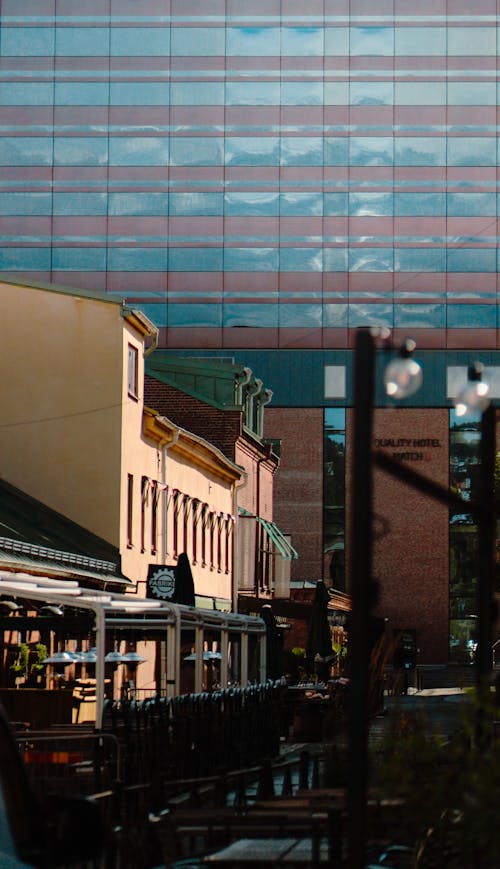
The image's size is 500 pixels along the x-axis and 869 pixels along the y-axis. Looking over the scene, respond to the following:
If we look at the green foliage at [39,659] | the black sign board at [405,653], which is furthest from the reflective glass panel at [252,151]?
the green foliage at [39,659]

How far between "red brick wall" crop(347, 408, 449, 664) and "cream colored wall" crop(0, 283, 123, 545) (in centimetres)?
4926

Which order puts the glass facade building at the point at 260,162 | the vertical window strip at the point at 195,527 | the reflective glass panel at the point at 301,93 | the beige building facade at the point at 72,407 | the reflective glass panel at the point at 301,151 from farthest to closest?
the reflective glass panel at the point at 301,93, the reflective glass panel at the point at 301,151, the glass facade building at the point at 260,162, the vertical window strip at the point at 195,527, the beige building facade at the point at 72,407

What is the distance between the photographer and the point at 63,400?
35.7m

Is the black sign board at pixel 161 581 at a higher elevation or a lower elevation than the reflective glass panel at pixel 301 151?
lower

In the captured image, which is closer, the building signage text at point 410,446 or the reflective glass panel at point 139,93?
the building signage text at point 410,446

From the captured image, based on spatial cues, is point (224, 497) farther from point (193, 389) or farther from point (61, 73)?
point (61, 73)

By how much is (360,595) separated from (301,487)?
7995 cm

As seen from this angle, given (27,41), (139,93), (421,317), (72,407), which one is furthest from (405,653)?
(72,407)

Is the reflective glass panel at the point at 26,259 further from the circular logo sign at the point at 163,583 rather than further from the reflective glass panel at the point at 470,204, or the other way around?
the circular logo sign at the point at 163,583

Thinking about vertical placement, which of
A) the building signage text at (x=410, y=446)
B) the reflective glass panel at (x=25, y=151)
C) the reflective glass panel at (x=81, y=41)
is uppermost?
the reflective glass panel at (x=81, y=41)

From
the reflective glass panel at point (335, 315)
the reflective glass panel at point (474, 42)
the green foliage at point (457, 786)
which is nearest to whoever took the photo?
the green foliage at point (457, 786)

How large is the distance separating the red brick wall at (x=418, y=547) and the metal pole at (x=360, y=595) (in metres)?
77.3

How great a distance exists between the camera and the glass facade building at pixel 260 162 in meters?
84.1

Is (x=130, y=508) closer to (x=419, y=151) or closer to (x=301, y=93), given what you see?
(x=419, y=151)
